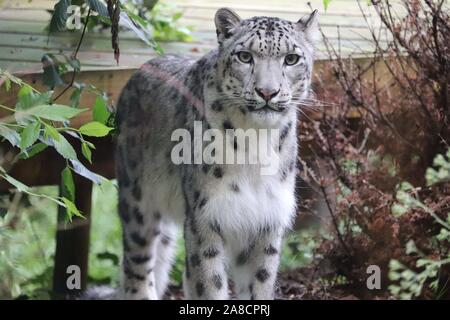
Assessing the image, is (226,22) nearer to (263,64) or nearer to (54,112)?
(263,64)

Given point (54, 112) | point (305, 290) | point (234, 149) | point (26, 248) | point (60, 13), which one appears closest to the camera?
point (54, 112)

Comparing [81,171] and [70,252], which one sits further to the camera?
[70,252]

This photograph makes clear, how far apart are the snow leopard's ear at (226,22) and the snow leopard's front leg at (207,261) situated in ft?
3.00

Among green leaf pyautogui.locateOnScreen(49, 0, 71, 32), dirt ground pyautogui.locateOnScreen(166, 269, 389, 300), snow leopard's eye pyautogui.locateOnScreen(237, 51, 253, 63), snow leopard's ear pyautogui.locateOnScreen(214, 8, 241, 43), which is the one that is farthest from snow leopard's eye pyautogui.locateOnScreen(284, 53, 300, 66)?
dirt ground pyautogui.locateOnScreen(166, 269, 389, 300)

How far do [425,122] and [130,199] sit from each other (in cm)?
191

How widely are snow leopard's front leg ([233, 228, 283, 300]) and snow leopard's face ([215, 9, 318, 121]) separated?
77cm

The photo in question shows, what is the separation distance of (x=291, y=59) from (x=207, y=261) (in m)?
1.17

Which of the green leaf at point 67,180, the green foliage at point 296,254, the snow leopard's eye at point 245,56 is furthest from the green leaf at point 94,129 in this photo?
the green foliage at point 296,254

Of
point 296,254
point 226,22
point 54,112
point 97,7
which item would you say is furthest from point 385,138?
point 54,112

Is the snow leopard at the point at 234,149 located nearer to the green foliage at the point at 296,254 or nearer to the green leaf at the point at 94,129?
the green leaf at the point at 94,129

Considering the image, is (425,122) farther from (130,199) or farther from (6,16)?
(6,16)

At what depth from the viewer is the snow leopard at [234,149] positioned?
5.26m

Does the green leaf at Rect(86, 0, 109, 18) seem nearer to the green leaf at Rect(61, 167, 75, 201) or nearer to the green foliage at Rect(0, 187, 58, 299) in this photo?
the green leaf at Rect(61, 167, 75, 201)

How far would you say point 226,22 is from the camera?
5473mm
